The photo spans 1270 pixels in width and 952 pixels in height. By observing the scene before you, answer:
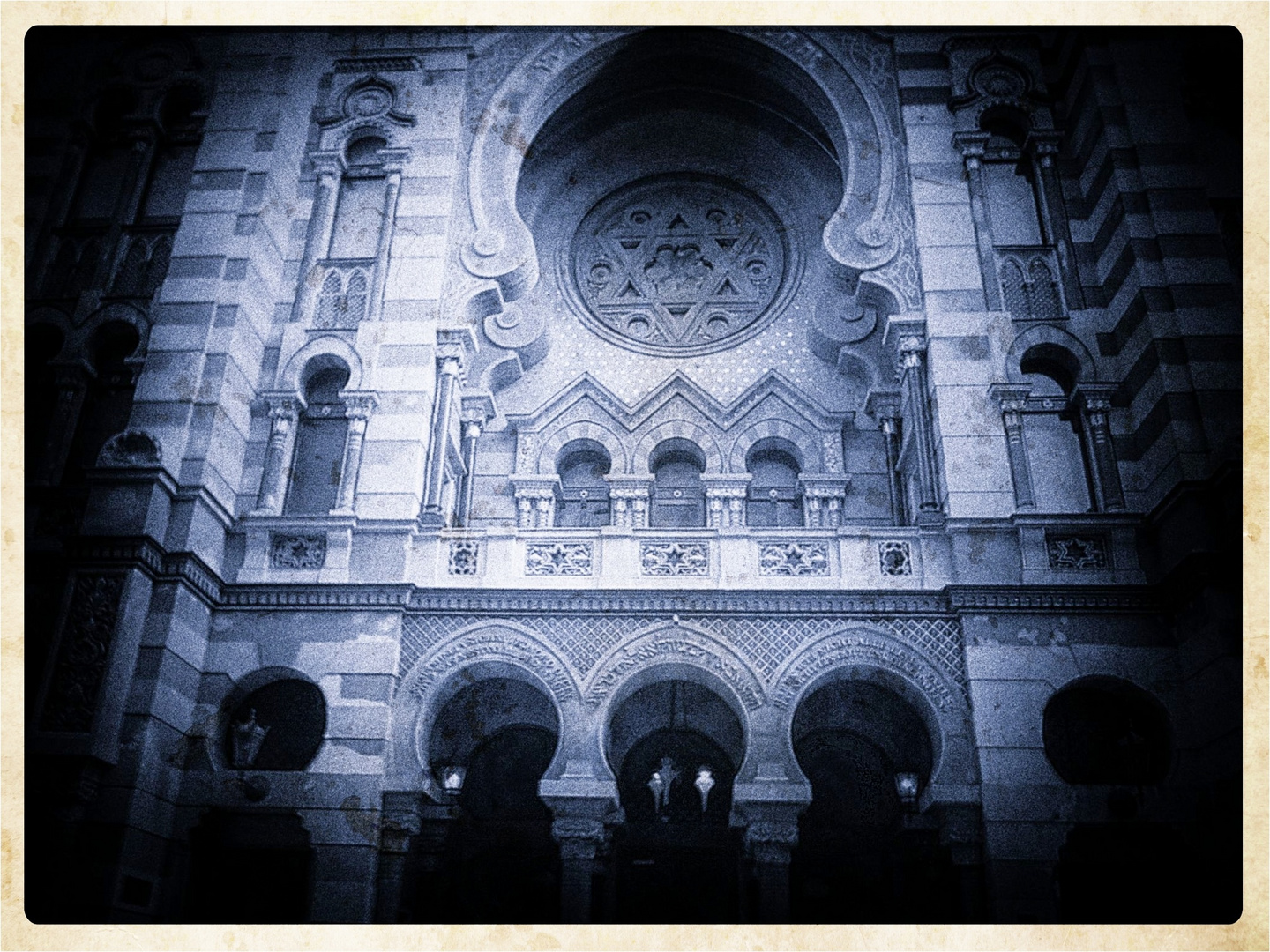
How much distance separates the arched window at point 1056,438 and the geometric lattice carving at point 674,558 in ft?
11.8

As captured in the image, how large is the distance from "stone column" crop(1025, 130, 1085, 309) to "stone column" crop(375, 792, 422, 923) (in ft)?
30.5

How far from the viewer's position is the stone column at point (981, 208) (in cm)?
1212

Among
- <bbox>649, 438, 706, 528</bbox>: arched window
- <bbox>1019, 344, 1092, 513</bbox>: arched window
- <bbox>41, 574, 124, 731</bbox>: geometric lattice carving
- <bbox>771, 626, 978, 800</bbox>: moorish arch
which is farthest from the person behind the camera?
<bbox>649, 438, 706, 528</bbox>: arched window

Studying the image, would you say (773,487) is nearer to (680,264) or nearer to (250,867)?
(680,264)

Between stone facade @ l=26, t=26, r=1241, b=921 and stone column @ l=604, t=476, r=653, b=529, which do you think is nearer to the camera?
stone facade @ l=26, t=26, r=1241, b=921

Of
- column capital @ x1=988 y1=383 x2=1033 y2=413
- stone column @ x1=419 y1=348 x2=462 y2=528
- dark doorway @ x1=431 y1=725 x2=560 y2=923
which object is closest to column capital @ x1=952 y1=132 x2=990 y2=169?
column capital @ x1=988 y1=383 x2=1033 y2=413

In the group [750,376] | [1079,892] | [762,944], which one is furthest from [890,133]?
[762,944]

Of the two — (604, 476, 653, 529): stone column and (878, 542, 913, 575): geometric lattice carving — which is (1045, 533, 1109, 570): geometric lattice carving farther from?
(604, 476, 653, 529): stone column

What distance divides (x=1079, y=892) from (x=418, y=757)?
250 inches

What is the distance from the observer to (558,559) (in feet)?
35.9

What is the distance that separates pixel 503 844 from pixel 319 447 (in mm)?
5018

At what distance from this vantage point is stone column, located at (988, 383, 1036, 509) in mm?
10898

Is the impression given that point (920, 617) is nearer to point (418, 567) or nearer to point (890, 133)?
point (418, 567)

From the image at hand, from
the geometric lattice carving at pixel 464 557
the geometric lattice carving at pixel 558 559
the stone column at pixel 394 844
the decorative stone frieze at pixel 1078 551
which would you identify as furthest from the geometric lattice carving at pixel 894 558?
the stone column at pixel 394 844
